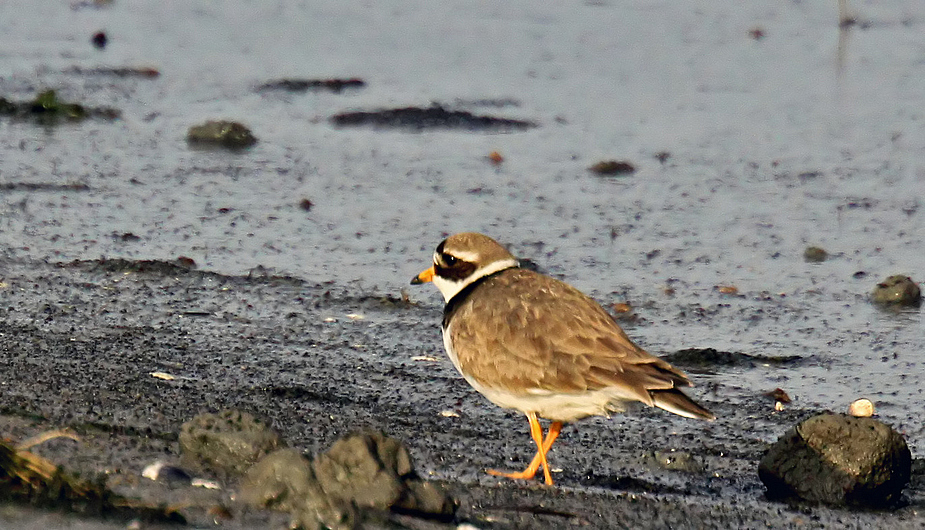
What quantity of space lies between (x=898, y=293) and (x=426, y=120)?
3.37 meters

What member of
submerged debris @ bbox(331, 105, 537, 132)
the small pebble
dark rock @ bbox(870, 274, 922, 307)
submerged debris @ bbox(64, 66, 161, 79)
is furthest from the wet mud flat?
submerged debris @ bbox(64, 66, 161, 79)

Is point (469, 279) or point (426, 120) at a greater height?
point (469, 279)

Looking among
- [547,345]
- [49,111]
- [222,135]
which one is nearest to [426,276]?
[547,345]

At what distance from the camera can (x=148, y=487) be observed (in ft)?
10.5

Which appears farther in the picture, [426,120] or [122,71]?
[122,71]

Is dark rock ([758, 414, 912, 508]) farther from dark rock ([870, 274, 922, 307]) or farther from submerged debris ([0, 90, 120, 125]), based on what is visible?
submerged debris ([0, 90, 120, 125])

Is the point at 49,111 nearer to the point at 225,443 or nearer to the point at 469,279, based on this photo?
the point at 469,279

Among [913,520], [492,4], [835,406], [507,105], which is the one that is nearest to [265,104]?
[507,105]

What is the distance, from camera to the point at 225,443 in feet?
11.8

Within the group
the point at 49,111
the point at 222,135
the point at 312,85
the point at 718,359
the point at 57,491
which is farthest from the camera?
the point at 312,85

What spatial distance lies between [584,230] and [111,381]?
2.69 m

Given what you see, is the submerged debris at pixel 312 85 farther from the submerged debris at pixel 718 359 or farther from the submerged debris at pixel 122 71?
the submerged debris at pixel 718 359

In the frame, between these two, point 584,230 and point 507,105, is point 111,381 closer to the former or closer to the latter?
point 584,230

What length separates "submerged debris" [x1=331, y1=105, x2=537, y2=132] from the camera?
26.5 ft
